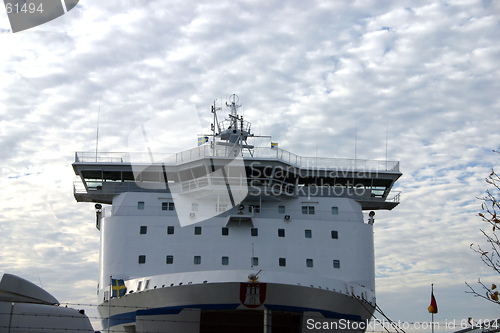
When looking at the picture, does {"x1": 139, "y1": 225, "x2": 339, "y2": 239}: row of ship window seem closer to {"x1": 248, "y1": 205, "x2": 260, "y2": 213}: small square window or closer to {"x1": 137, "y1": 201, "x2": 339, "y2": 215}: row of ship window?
{"x1": 137, "y1": 201, "x2": 339, "y2": 215}: row of ship window

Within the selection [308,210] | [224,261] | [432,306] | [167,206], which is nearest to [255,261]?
[224,261]

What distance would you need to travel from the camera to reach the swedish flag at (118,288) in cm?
2122

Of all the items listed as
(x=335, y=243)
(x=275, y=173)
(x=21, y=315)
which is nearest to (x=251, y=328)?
(x=335, y=243)

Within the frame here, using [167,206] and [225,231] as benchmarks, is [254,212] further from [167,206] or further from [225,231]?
[167,206]

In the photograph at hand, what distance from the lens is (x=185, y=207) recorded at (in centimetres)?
2473

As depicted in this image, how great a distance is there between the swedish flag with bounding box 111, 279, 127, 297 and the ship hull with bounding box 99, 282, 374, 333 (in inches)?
11.1

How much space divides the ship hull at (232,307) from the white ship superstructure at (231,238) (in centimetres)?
4

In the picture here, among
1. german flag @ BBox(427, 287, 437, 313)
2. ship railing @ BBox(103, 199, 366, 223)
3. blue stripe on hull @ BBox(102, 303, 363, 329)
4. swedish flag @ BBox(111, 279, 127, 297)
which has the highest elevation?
ship railing @ BBox(103, 199, 366, 223)

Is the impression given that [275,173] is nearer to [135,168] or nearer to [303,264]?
[303,264]

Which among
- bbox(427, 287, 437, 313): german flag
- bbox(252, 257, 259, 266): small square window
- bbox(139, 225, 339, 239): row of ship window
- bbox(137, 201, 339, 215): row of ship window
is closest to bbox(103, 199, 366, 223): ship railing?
bbox(137, 201, 339, 215): row of ship window

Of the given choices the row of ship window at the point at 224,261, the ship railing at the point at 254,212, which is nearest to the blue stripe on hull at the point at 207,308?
the row of ship window at the point at 224,261

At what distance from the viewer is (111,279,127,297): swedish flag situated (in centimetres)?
2122

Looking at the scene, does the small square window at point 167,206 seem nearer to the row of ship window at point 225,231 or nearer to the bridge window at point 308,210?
the row of ship window at point 225,231

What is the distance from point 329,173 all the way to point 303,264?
5.81 metres
